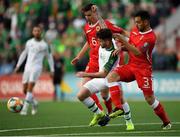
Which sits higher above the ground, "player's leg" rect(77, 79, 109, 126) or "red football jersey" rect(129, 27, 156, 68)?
"red football jersey" rect(129, 27, 156, 68)

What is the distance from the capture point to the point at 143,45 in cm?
1481

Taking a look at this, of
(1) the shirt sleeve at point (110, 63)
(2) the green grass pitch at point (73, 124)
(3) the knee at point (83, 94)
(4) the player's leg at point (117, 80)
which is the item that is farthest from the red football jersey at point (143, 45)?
(2) the green grass pitch at point (73, 124)

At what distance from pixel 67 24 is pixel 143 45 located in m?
17.8

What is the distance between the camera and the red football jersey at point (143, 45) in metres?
14.8

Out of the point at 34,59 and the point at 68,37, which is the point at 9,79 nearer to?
the point at 68,37

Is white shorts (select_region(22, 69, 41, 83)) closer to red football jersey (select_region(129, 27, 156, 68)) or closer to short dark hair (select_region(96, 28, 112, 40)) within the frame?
red football jersey (select_region(129, 27, 156, 68))

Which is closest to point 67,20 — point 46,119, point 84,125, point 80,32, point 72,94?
point 80,32

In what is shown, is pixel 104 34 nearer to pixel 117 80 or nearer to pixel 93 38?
pixel 117 80

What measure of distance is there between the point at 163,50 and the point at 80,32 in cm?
398

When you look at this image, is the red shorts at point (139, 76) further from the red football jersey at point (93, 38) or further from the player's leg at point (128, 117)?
the red football jersey at point (93, 38)

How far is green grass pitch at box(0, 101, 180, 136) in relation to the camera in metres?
14.2

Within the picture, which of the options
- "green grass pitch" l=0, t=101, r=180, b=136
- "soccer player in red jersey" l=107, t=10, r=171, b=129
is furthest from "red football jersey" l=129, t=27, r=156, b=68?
"green grass pitch" l=0, t=101, r=180, b=136

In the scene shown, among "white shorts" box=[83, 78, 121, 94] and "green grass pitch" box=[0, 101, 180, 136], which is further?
"white shorts" box=[83, 78, 121, 94]

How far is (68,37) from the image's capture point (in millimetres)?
31453
